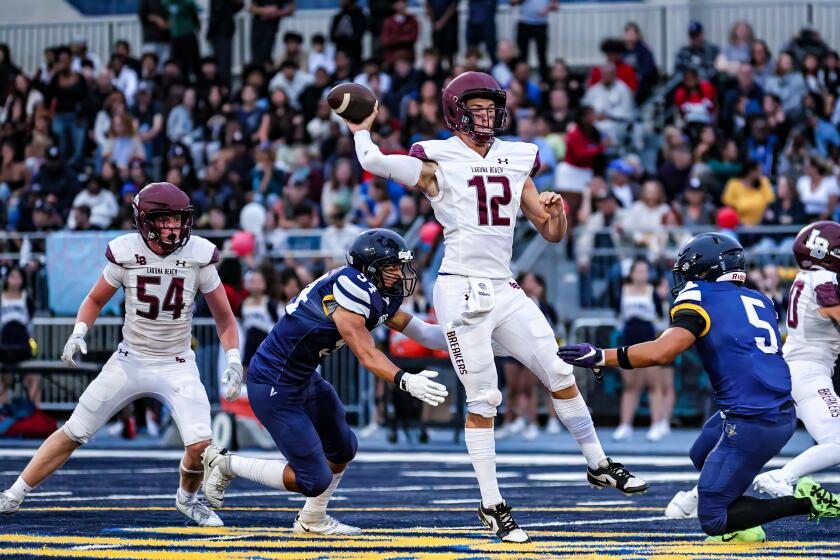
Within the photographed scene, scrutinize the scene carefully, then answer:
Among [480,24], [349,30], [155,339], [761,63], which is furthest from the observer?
[349,30]

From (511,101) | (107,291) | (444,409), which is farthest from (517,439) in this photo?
(107,291)

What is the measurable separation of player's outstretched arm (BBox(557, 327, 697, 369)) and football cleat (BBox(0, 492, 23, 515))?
3300 mm

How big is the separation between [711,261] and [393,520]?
93.0 inches

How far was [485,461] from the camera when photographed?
746 centimetres

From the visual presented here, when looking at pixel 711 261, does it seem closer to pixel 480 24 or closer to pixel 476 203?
pixel 476 203

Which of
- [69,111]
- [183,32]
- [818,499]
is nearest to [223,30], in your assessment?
[183,32]

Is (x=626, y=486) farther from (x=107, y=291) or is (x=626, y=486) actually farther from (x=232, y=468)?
(x=107, y=291)

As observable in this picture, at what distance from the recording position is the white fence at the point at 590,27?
20.8 metres

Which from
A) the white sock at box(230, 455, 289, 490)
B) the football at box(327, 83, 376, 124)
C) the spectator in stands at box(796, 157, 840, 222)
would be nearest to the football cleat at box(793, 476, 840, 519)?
the white sock at box(230, 455, 289, 490)

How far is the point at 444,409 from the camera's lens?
50.6ft

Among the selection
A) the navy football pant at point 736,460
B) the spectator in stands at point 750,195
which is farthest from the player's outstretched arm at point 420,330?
the spectator in stands at point 750,195

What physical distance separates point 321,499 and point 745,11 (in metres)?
15.0

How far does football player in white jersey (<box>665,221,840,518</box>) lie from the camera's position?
8242 mm

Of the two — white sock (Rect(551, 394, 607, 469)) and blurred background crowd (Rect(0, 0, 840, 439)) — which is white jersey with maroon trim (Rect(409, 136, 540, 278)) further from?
blurred background crowd (Rect(0, 0, 840, 439))
